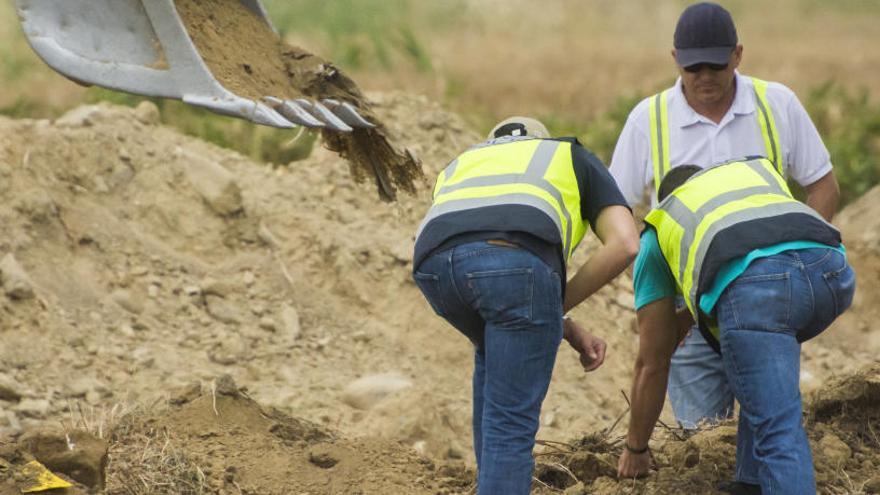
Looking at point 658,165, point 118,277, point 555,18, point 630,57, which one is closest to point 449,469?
point 658,165

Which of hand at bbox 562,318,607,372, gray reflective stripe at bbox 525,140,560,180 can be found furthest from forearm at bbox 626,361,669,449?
gray reflective stripe at bbox 525,140,560,180

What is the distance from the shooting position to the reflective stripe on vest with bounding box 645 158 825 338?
4637 millimetres

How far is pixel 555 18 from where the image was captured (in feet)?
79.5

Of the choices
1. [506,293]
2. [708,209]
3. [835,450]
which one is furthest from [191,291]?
[708,209]

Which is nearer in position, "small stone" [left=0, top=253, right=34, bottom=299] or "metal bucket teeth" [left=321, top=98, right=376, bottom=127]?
"metal bucket teeth" [left=321, top=98, right=376, bottom=127]

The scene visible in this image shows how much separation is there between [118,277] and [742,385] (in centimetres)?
476

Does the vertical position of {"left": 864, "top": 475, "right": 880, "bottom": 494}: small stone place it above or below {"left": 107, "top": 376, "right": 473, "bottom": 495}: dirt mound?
above

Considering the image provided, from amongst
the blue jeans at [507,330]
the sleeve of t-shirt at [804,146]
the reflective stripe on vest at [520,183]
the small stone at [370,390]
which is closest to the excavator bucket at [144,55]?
the reflective stripe on vest at [520,183]

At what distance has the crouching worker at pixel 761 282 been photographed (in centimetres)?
449

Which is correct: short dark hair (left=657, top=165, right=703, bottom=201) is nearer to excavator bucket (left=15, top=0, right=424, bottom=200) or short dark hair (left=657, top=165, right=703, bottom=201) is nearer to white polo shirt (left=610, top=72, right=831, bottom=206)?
white polo shirt (left=610, top=72, right=831, bottom=206)

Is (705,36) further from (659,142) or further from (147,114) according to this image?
(147,114)

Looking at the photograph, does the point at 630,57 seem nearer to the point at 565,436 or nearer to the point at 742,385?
the point at 565,436

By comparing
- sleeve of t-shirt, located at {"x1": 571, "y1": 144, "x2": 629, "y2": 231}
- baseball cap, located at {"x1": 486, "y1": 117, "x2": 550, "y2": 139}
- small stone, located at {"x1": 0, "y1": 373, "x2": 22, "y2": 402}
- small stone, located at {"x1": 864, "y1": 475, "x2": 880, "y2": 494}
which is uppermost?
baseball cap, located at {"x1": 486, "y1": 117, "x2": 550, "y2": 139}

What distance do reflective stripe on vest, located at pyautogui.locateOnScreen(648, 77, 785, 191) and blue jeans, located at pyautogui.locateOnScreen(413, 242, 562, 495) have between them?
1.32 meters
